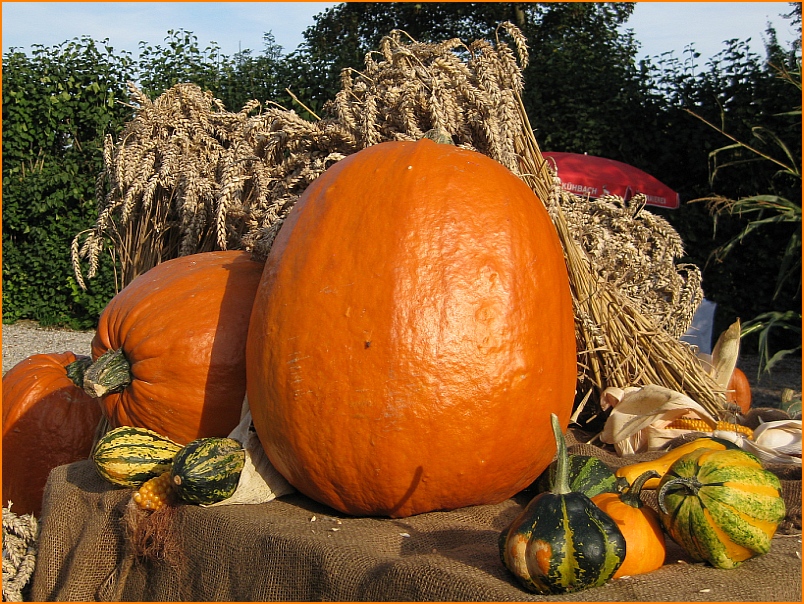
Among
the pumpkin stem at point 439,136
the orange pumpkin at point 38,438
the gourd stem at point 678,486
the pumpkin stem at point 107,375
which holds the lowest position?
the orange pumpkin at point 38,438

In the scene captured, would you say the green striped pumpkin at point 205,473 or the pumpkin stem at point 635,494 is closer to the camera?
the pumpkin stem at point 635,494

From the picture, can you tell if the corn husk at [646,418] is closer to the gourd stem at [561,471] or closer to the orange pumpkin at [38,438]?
the gourd stem at [561,471]

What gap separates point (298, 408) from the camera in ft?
6.06

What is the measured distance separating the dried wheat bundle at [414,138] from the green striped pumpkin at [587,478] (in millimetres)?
684

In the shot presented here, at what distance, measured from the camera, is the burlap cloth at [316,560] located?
1472mm

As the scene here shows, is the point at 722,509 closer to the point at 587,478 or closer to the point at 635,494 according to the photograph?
the point at 635,494

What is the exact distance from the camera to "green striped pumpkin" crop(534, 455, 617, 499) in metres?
1.99

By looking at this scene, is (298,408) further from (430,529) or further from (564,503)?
(564,503)

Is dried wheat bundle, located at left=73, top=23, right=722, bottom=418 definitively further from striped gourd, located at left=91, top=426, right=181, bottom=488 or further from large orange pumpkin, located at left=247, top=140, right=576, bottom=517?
striped gourd, located at left=91, top=426, right=181, bottom=488

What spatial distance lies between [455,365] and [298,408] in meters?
0.43

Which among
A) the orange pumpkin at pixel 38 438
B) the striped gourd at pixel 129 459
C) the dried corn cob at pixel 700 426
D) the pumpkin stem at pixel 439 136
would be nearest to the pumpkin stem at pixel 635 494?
the dried corn cob at pixel 700 426

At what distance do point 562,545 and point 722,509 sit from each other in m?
0.44

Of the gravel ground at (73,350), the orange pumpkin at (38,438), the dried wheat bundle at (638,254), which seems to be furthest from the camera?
the gravel ground at (73,350)

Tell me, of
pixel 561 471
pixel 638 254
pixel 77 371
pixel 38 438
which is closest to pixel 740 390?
pixel 638 254
